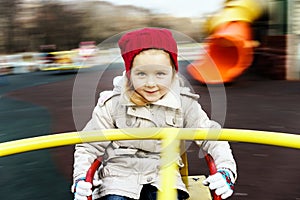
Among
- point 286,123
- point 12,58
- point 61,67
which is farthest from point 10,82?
point 286,123

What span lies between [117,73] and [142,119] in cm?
17

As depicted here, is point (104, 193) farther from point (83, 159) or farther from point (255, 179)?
point (255, 179)

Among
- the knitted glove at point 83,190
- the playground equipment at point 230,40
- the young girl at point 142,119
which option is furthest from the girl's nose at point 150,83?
the playground equipment at point 230,40

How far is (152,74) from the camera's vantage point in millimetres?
1531

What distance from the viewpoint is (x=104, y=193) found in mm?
1691

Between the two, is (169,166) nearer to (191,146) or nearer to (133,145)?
(133,145)

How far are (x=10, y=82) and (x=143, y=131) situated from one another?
987 centimetres

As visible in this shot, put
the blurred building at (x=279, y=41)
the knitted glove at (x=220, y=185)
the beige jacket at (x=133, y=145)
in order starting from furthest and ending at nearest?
the blurred building at (x=279, y=41), the beige jacket at (x=133, y=145), the knitted glove at (x=220, y=185)

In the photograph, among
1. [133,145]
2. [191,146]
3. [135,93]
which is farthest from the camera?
[191,146]

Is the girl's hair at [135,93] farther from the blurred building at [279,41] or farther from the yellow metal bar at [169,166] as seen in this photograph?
the blurred building at [279,41]

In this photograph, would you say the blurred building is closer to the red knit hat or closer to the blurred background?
the blurred background

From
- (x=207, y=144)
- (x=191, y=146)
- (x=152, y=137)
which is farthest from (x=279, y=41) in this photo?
(x=152, y=137)

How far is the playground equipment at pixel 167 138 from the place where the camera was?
1356mm

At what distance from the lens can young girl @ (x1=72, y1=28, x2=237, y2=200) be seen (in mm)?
1546
